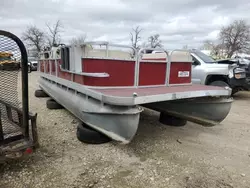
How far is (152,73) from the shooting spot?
378cm

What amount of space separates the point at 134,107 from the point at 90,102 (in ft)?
2.48

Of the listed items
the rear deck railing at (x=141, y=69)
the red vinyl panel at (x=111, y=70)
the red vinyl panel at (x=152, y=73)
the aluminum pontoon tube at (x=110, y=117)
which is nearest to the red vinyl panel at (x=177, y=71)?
the rear deck railing at (x=141, y=69)

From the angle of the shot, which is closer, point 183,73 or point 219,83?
point 183,73

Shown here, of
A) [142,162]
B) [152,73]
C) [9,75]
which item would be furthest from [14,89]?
[152,73]

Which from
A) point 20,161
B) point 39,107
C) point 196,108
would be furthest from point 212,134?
point 39,107

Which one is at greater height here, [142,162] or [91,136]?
[91,136]

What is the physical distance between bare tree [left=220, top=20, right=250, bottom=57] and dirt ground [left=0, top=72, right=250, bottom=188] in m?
37.8

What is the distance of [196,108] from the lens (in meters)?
3.98

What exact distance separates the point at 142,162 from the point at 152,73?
1.53 m

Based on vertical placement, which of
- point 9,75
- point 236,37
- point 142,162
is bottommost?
point 142,162

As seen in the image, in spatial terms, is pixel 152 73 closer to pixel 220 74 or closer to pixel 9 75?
pixel 9 75

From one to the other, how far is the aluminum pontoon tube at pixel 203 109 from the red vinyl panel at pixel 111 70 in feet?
3.81

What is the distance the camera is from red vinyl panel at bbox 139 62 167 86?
3668 millimetres

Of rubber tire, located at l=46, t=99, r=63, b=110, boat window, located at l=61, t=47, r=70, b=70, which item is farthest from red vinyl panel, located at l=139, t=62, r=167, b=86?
rubber tire, located at l=46, t=99, r=63, b=110
